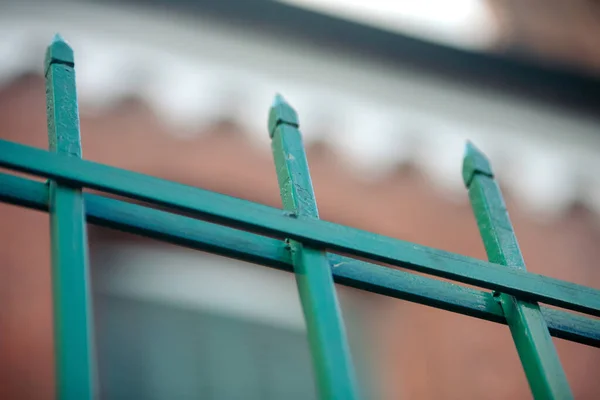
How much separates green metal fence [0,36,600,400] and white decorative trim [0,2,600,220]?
1769 mm

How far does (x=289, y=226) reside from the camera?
95cm

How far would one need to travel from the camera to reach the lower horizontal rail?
0.89 m

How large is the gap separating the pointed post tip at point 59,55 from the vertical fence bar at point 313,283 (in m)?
0.27

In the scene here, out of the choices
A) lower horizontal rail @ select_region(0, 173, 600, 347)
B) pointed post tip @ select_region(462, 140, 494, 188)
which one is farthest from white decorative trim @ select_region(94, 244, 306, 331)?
lower horizontal rail @ select_region(0, 173, 600, 347)

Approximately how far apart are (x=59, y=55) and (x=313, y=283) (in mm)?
433

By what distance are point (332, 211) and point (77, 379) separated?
86.7 inches

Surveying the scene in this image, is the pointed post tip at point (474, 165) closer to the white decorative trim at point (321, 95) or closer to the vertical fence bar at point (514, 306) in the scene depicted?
the vertical fence bar at point (514, 306)

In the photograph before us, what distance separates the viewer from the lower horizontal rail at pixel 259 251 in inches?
35.1

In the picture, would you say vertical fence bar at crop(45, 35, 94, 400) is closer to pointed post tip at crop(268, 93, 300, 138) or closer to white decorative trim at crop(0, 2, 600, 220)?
pointed post tip at crop(268, 93, 300, 138)

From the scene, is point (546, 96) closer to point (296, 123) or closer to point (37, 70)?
point (37, 70)

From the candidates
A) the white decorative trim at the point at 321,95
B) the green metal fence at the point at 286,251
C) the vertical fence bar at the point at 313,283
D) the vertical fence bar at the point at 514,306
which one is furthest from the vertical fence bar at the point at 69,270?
the white decorative trim at the point at 321,95

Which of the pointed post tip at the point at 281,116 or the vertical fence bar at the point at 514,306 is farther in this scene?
the pointed post tip at the point at 281,116

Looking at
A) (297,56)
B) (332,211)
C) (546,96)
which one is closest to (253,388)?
(332,211)

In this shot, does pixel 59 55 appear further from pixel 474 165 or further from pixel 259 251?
pixel 474 165
